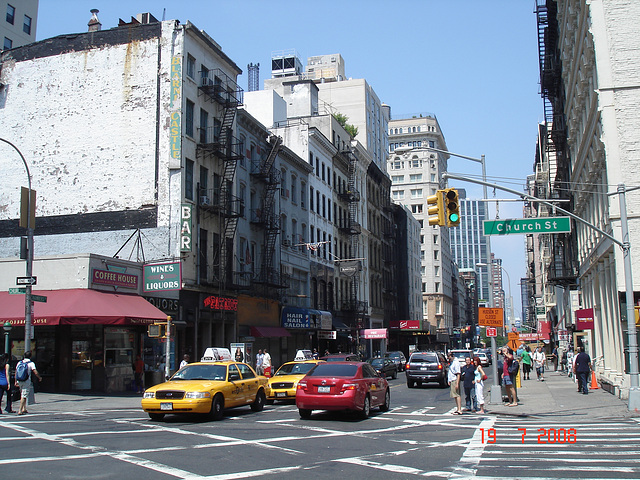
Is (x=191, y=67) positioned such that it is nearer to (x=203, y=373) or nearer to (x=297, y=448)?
(x=203, y=373)

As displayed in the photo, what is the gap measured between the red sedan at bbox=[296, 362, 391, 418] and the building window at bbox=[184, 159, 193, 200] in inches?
683

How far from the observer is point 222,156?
36.2 m

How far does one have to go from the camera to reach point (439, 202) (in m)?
17.5

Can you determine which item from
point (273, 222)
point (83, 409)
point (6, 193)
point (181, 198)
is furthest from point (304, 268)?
point (83, 409)

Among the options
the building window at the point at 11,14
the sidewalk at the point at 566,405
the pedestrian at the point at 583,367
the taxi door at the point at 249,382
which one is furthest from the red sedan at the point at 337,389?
the building window at the point at 11,14

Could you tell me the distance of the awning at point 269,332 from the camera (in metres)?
38.9

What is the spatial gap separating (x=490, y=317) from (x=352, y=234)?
3889 centimetres

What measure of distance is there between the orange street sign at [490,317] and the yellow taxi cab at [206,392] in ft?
28.0

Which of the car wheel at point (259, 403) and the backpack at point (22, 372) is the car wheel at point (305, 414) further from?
the backpack at point (22, 372)

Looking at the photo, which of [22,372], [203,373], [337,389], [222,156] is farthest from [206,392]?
[222,156]

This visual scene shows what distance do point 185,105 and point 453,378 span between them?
2090 cm

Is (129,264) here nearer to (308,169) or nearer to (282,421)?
(282,421)

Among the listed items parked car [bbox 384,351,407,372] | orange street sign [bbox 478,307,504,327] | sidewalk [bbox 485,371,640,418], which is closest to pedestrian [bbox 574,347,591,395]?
sidewalk [bbox 485,371,640,418]

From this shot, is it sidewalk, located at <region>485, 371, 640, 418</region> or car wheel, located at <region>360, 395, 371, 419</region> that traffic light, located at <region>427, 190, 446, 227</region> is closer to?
car wheel, located at <region>360, 395, 371, 419</region>
